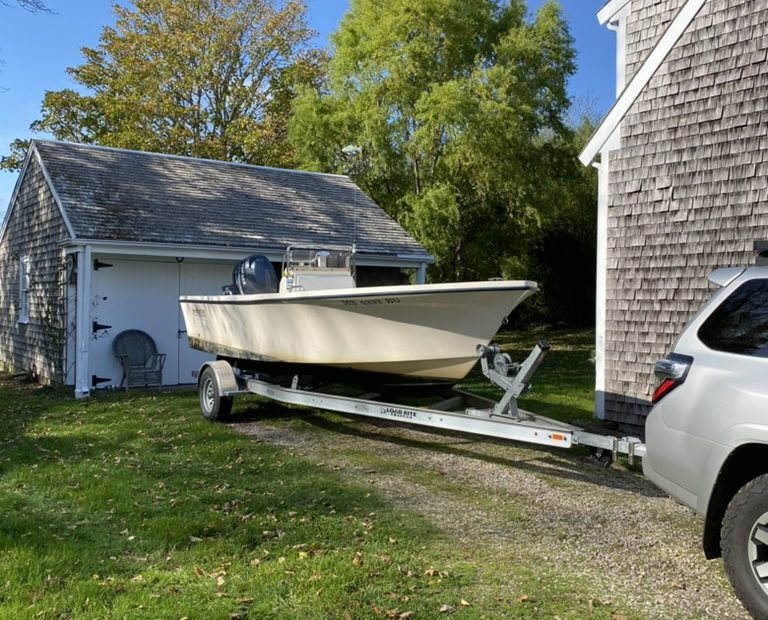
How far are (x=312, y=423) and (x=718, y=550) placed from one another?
641 centimetres

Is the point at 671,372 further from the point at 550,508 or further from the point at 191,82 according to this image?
the point at 191,82

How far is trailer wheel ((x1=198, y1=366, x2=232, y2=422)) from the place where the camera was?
9.41 metres

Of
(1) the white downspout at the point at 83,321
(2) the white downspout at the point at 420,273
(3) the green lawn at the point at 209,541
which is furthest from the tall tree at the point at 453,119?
(3) the green lawn at the point at 209,541

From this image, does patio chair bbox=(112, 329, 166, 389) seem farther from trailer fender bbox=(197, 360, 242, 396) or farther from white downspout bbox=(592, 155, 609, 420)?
white downspout bbox=(592, 155, 609, 420)

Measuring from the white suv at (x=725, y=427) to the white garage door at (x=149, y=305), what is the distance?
10.2m

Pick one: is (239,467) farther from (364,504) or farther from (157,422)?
(157,422)

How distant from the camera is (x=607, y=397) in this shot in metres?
9.30

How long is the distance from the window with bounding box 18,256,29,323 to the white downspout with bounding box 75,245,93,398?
4.22 meters

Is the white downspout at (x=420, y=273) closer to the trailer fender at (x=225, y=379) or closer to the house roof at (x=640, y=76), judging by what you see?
the house roof at (x=640, y=76)

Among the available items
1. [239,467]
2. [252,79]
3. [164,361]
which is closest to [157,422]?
[239,467]

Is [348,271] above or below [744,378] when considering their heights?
above

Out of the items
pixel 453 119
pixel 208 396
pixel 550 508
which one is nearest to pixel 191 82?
pixel 453 119

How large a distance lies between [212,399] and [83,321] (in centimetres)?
435

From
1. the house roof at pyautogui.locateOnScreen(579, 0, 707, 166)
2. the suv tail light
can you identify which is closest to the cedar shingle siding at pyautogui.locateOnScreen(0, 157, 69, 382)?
the house roof at pyautogui.locateOnScreen(579, 0, 707, 166)
